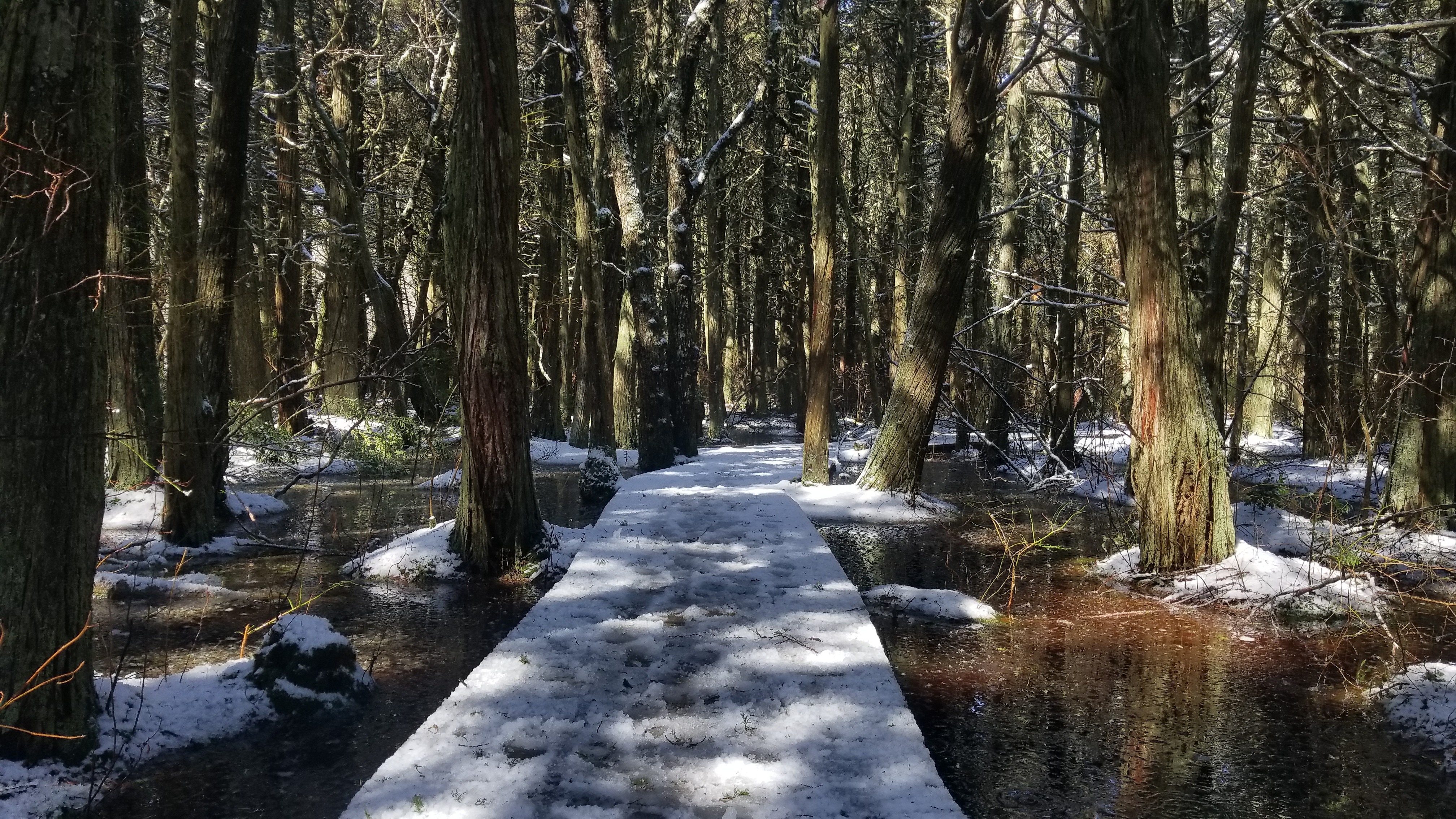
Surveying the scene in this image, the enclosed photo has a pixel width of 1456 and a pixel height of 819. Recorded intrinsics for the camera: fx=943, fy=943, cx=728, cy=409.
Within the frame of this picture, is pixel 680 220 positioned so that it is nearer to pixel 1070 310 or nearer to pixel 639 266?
pixel 639 266

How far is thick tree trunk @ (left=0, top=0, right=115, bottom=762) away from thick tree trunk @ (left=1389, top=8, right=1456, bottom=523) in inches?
422

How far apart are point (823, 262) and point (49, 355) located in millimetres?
9179

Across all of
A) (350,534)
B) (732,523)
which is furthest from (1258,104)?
(350,534)

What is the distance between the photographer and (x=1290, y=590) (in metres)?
6.78

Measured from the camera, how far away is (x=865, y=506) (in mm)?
10656

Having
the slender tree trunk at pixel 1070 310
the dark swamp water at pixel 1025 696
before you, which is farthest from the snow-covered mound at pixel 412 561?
the slender tree trunk at pixel 1070 310

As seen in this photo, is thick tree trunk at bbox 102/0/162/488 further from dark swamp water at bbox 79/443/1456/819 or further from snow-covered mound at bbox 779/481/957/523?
snow-covered mound at bbox 779/481/957/523

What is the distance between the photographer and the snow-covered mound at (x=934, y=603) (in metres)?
6.99

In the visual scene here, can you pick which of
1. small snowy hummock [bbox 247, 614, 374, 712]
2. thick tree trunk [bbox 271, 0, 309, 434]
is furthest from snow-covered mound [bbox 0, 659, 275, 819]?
thick tree trunk [bbox 271, 0, 309, 434]

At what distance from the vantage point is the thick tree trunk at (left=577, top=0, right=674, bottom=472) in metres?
13.0

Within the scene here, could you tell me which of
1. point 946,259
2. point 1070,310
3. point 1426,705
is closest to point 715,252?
point 1070,310

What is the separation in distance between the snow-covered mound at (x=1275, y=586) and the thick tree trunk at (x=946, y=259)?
3795 millimetres

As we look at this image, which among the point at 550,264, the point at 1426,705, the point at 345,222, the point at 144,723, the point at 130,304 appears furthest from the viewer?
the point at 550,264

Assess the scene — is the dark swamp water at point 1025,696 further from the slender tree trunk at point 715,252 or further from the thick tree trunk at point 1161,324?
the slender tree trunk at point 715,252
